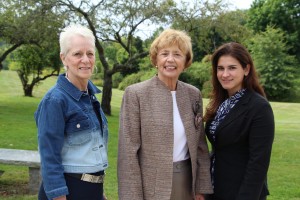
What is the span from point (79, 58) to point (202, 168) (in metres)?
1.26

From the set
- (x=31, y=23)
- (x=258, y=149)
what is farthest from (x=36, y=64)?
(x=258, y=149)

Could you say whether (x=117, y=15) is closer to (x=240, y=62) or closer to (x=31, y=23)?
(x=31, y=23)

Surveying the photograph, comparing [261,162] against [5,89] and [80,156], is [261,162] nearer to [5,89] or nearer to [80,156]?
[80,156]

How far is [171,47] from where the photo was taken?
2723 millimetres

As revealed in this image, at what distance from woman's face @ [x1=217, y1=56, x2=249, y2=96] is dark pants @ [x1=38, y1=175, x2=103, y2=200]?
1.19 metres

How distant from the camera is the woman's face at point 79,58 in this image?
2379mm

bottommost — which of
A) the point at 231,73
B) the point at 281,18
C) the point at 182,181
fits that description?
the point at 182,181

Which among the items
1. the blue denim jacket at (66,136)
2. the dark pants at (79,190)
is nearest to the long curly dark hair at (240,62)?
the blue denim jacket at (66,136)

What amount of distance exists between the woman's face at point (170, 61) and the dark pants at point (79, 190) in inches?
36.4

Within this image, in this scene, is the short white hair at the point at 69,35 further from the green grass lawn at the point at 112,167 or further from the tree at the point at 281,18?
the tree at the point at 281,18

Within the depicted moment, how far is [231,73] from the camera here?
9.14 ft

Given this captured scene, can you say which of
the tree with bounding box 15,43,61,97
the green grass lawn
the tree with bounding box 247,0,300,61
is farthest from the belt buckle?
the tree with bounding box 247,0,300,61

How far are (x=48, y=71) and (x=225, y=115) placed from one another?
26459 mm

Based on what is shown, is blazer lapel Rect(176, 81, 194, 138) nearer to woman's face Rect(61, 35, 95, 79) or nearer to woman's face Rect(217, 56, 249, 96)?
woman's face Rect(217, 56, 249, 96)
